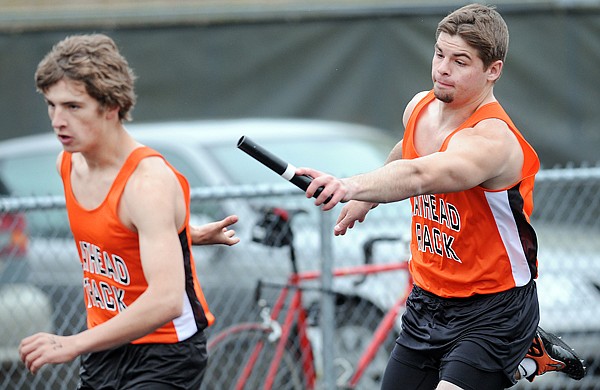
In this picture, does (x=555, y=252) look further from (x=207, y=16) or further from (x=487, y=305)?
(x=207, y=16)

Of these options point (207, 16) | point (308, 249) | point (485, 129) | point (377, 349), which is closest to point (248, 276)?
point (308, 249)

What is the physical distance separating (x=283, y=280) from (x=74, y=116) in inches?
104

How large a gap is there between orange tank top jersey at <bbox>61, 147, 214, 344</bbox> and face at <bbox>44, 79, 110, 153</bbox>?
Result: 0.56 feet

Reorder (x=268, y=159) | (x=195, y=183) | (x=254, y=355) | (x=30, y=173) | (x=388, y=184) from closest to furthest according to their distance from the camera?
1. (x=268, y=159)
2. (x=388, y=184)
3. (x=254, y=355)
4. (x=195, y=183)
5. (x=30, y=173)

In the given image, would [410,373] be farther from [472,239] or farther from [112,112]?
[112,112]

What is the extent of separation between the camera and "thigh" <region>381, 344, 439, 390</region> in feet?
14.1

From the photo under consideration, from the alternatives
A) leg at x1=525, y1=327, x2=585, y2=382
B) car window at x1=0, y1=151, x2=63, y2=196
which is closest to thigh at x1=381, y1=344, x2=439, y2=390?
leg at x1=525, y1=327, x2=585, y2=382

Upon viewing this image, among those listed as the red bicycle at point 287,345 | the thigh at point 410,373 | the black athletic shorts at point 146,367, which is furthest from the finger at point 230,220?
the red bicycle at point 287,345

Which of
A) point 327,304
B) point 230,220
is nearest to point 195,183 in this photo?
point 327,304

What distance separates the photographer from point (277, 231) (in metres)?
5.78

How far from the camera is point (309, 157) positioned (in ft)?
24.6

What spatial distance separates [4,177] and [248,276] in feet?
7.57

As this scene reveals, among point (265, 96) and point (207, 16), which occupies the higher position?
point (207, 16)

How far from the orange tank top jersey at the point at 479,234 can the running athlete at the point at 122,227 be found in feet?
2.57
